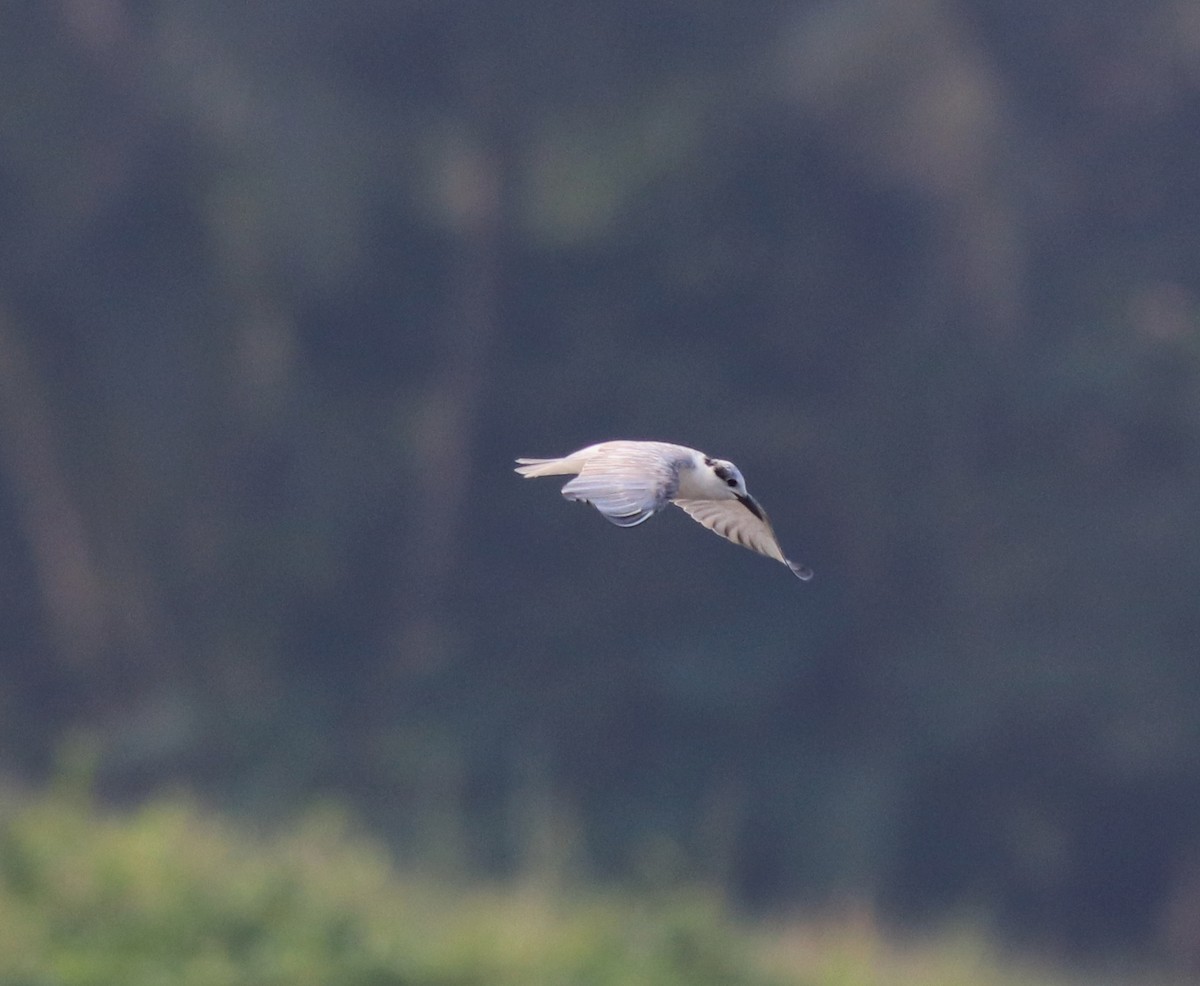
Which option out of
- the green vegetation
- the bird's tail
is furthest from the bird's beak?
the green vegetation

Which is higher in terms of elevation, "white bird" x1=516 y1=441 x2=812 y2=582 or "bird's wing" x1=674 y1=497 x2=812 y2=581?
"bird's wing" x1=674 y1=497 x2=812 y2=581

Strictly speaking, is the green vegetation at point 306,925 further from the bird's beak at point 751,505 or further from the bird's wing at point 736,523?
the bird's beak at point 751,505

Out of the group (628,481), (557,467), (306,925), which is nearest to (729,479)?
(557,467)

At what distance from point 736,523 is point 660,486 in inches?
26.4

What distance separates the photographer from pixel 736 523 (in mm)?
2977

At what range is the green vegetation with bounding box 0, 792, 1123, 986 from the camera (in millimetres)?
6109

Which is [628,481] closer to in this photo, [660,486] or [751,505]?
[660,486]

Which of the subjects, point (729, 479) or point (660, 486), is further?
point (729, 479)

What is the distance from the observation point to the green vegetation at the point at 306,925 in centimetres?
611

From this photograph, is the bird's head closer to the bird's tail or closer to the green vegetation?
the bird's tail

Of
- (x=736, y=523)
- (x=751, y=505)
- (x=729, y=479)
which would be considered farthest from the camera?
(x=736, y=523)

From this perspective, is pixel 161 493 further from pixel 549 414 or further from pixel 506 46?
pixel 506 46

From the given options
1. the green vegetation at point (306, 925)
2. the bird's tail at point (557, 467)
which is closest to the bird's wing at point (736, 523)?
the bird's tail at point (557, 467)

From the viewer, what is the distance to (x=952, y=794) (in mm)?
12867
